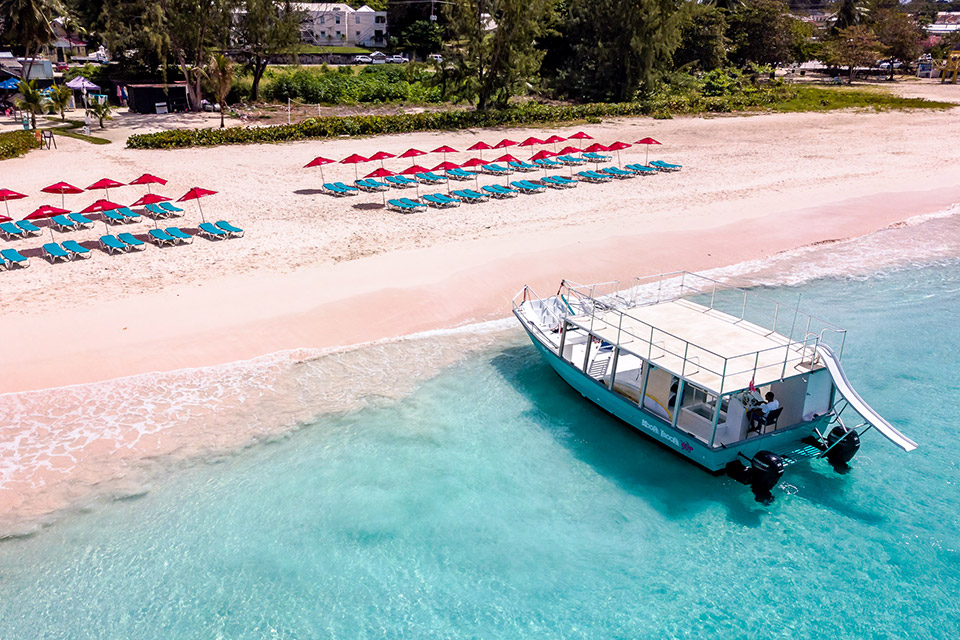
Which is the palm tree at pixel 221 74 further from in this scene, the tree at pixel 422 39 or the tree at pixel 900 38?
the tree at pixel 900 38

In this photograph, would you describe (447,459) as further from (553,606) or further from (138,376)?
(138,376)

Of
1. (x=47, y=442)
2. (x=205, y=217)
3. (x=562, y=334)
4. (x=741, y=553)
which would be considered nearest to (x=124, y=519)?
(x=47, y=442)

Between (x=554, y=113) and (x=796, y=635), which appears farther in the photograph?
(x=554, y=113)

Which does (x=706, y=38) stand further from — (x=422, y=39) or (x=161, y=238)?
(x=161, y=238)

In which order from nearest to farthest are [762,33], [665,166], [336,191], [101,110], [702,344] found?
[702,344] < [336,191] < [665,166] < [101,110] < [762,33]

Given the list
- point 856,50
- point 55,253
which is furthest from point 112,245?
point 856,50
